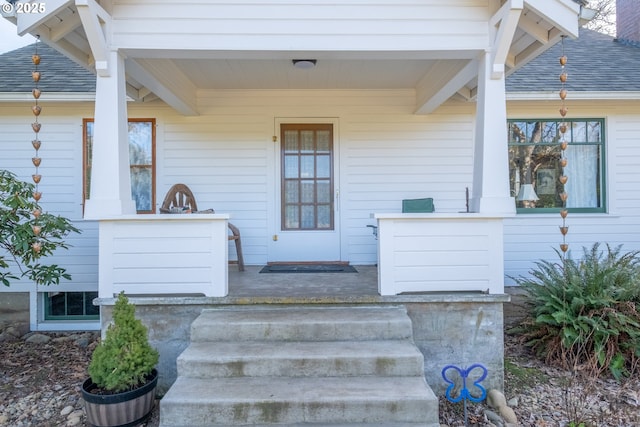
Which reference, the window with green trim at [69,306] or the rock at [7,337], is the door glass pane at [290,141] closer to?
the window with green trim at [69,306]

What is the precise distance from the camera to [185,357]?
2.65 meters

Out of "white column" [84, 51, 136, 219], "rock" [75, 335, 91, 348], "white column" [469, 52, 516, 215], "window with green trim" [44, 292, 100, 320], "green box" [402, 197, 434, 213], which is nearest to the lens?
"white column" [84, 51, 136, 219]

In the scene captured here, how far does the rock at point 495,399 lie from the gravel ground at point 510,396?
8cm

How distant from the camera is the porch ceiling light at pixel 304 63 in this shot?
12.9 feet

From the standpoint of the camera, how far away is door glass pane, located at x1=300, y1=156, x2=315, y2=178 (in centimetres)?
527

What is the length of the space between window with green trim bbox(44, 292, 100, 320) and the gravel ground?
1007mm

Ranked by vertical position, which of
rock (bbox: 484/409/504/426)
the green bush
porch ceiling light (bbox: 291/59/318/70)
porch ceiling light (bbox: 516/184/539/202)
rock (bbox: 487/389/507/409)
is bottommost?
rock (bbox: 484/409/504/426)

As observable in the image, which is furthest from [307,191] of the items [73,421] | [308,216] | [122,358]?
[73,421]

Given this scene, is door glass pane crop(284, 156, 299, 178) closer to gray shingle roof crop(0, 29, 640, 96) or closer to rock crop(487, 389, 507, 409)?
gray shingle roof crop(0, 29, 640, 96)

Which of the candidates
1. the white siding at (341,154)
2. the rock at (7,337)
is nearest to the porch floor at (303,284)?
the white siding at (341,154)

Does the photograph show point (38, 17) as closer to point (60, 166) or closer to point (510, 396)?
point (60, 166)

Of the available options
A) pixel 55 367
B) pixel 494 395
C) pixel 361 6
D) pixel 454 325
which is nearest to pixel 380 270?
pixel 454 325

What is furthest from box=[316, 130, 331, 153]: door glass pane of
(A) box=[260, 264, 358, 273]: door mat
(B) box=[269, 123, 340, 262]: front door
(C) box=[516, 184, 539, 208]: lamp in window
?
(C) box=[516, 184, 539, 208]: lamp in window

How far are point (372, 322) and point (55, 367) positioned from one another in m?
3.19
